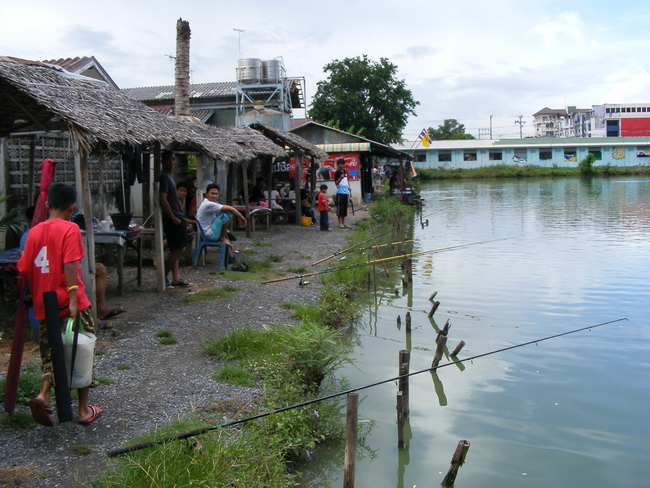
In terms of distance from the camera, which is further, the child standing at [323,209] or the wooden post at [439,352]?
the child standing at [323,209]

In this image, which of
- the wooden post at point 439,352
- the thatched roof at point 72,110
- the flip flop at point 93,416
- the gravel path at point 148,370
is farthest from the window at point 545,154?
the flip flop at point 93,416

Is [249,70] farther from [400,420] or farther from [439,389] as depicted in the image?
[400,420]

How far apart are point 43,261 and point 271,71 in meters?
32.0

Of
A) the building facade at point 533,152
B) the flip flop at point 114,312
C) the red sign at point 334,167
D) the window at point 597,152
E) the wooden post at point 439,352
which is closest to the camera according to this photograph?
the wooden post at point 439,352

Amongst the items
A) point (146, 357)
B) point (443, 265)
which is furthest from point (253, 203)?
point (146, 357)

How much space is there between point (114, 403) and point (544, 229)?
1799 centimetres

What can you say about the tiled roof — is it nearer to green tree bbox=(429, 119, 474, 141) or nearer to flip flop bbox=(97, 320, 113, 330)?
flip flop bbox=(97, 320, 113, 330)

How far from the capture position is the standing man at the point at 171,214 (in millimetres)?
9078

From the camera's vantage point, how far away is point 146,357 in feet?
21.4

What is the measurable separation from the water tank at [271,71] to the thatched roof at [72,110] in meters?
25.9

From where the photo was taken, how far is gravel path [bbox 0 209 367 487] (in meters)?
4.34

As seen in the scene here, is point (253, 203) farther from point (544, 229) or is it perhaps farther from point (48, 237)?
point (48, 237)

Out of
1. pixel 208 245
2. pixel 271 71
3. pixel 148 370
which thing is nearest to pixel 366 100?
→ pixel 271 71

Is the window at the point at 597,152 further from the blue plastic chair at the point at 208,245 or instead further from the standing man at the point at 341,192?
the blue plastic chair at the point at 208,245
